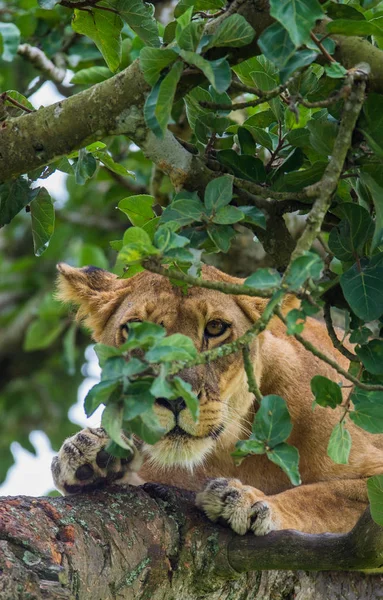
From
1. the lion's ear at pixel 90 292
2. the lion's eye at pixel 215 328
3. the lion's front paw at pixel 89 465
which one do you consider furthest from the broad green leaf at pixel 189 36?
the lion's ear at pixel 90 292

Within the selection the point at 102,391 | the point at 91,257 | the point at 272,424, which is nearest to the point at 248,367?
the point at 272,424

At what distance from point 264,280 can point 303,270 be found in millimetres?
108

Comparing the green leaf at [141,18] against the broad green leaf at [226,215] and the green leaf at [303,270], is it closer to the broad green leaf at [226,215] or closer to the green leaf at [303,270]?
the broad green leaf at [226,215]

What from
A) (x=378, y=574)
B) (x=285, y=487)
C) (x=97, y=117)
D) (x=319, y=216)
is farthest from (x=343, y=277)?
(x=285, y=487)

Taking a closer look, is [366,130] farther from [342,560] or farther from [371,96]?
[342,560]

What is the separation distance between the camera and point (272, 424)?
249cm

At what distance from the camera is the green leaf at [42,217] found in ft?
10.5

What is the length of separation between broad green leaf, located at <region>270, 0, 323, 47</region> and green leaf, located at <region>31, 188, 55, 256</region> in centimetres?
126

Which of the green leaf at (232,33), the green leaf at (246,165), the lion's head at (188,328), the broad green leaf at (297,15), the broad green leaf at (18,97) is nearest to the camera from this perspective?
the broad green leaf at (297,15)

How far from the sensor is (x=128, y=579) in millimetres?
3109

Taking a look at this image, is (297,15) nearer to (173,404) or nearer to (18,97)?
(18,97)

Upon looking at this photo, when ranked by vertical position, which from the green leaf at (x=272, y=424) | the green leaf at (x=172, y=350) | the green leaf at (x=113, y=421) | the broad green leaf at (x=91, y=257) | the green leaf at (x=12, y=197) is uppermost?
the green leaf at (x=12, y=197)

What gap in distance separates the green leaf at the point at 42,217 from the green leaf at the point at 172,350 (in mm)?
1213

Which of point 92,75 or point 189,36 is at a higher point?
point 189,36
